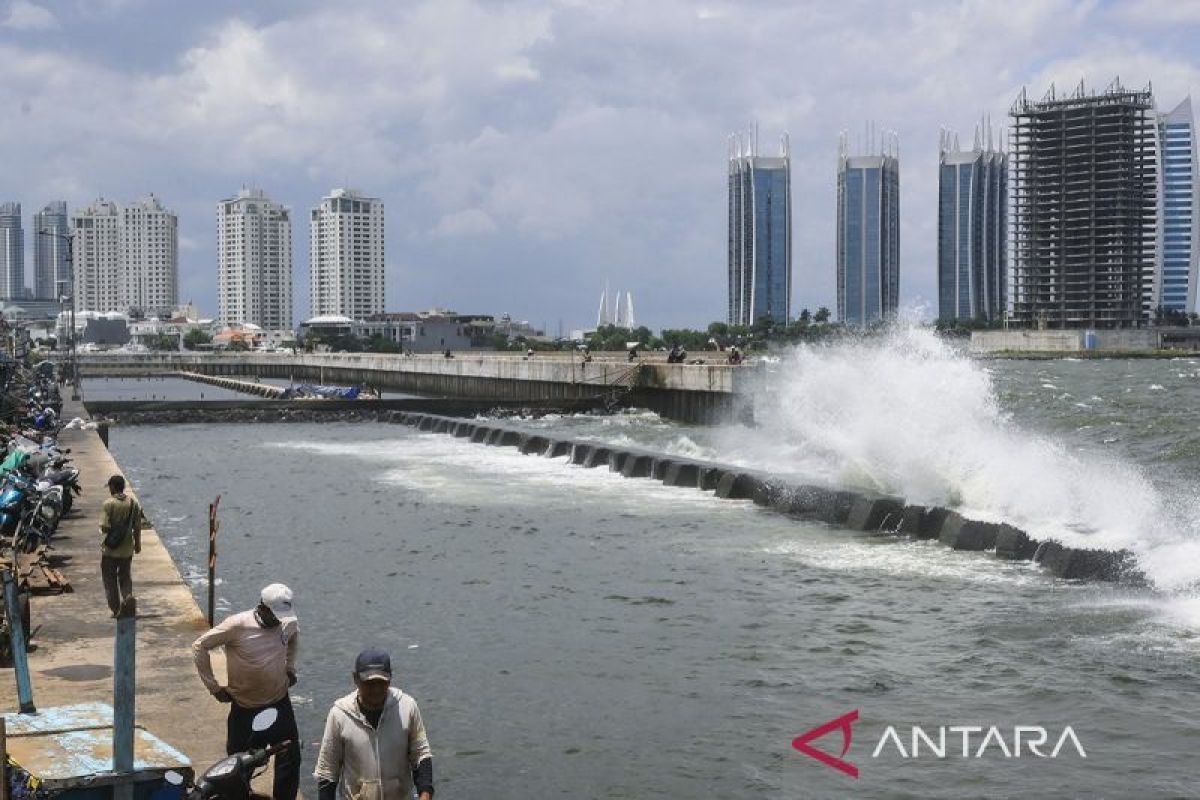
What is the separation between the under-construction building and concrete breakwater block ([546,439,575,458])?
159 m

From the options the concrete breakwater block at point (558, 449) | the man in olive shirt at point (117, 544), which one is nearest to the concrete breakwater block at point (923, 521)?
the man in olive shirt at point (117, 544)

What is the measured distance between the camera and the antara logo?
9.82 meters

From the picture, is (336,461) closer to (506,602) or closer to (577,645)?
(506,602)

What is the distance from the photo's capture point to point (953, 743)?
33.0ft

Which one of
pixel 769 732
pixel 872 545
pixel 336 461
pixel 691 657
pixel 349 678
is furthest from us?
pixel 336 461

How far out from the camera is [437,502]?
25.9m

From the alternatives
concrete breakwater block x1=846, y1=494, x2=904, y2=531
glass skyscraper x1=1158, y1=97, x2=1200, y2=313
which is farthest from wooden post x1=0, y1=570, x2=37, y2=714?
glass skyscraper x1=1158, y1=97, x2=1200, y2=313

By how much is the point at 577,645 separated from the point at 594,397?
1652 inches

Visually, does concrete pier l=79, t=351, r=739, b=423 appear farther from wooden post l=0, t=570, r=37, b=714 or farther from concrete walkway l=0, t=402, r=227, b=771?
wooden post l=0, t=570, r=37, b=714

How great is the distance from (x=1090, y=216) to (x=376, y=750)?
193 m

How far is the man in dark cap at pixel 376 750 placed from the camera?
232 inches

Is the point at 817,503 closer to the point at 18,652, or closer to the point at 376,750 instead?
the point at 18,652

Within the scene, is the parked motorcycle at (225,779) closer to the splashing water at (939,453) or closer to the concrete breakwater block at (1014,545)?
the splashing water at (939,453)

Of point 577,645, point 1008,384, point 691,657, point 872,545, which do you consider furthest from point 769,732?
point 1008,384
